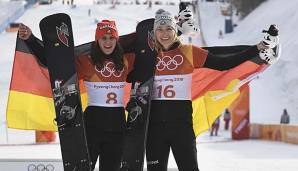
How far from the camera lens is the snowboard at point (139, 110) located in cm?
542

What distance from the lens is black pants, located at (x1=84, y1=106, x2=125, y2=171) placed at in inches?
213

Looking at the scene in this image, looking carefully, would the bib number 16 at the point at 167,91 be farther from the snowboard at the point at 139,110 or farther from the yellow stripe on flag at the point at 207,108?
the yellow stripe on flag at the point at 207,108

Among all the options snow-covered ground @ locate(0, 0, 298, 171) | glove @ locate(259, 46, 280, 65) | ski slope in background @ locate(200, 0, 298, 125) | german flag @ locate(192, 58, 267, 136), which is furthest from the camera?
ski slope in background @ locate(200, 0, 298, 125)

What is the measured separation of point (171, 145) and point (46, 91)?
1.57 meters

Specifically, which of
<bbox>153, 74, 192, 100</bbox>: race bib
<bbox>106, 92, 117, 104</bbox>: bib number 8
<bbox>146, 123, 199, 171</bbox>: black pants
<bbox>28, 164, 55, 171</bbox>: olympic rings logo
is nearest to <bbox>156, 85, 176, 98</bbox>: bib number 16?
<bbox>153, 74, 192, 100</bbox>: race bib

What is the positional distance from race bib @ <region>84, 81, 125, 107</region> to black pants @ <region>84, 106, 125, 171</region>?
2.2 inches

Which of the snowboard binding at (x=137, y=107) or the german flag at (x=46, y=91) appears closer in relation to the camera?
the snowboard binding at (x=137, y=107)

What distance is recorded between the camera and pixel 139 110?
17.9 feet

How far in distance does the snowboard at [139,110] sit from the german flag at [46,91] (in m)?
0.63

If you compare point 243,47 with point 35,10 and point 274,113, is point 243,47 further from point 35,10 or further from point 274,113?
point 35,10

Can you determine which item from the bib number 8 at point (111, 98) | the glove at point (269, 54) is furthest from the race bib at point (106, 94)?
the glove at point (269, 54)

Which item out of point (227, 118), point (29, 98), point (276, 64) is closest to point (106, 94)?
point (29, 98)

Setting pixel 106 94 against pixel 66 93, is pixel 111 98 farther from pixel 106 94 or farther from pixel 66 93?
pixel 66 93

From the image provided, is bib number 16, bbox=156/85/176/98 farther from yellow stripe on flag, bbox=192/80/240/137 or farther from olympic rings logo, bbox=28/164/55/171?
olympic rings logo, bbox=28/164/55/171
